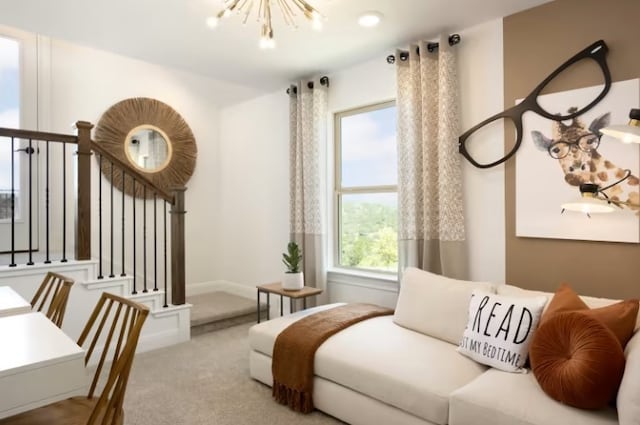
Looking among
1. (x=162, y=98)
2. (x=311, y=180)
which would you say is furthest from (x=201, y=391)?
(x=162, y=98)

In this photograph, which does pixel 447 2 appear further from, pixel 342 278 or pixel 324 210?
pixel 342 278

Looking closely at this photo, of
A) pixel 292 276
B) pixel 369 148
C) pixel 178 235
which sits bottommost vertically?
pixel 292 276

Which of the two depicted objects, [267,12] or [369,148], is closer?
[267,12]

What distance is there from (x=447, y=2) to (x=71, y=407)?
2.93 meters

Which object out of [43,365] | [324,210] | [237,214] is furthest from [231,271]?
[43,365]

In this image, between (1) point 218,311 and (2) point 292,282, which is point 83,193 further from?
(2) point 292,282

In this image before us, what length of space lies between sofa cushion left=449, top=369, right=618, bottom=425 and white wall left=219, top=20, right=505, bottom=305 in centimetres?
110

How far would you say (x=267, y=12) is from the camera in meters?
2.33

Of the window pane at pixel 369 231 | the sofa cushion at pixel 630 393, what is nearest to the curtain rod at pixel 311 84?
the window pane at pixel 369 231

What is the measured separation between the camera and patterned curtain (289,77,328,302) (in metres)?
3.80

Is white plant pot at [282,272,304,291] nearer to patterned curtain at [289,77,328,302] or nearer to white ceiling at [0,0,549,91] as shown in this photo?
patterned curtain at [289,77,328,302]

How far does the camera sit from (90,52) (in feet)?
13.4

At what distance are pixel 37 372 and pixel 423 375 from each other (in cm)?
156

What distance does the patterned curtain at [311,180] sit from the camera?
380 centimetres
